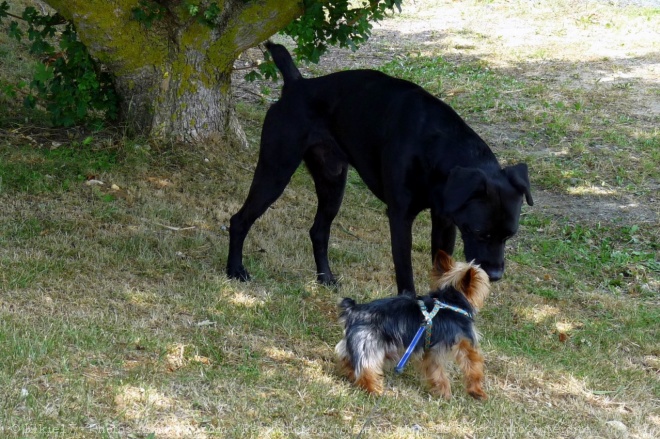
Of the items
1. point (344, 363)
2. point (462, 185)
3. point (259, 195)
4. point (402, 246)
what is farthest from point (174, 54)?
point (344, 363)

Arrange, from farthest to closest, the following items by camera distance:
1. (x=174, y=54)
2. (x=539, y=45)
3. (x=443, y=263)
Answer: (x=539, y=45) < (x=174, y=54) < (x=443, y=263)

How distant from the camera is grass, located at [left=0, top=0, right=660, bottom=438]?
3.95 meters

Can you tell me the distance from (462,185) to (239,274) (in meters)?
1.95

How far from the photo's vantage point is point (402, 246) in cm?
530

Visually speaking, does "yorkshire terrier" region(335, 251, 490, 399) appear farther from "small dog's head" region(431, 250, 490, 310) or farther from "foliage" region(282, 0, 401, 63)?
"foliage" region(282, 0, 401, 63)

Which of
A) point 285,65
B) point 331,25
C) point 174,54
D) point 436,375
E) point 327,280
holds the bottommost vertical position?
point 327,280

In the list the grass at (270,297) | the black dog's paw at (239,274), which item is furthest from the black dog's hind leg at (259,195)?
the grass at (270,297)

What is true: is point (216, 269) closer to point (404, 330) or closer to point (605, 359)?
point (404, 330)

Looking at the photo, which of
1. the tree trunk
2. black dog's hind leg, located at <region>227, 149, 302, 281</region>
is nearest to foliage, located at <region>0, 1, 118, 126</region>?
the tree trunk

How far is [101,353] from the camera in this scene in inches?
169

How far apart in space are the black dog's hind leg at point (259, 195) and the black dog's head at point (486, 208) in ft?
4.66

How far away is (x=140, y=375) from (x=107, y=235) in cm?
239

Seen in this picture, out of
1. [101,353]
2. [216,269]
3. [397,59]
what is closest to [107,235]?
[216,269]

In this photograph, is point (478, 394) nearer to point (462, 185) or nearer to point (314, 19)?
point (462, 185)
